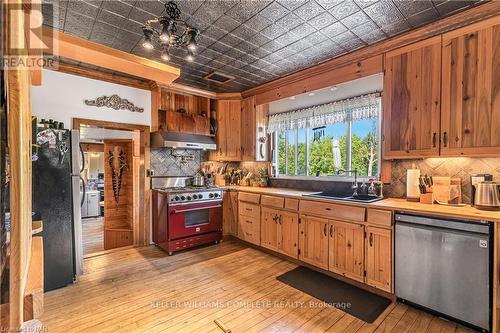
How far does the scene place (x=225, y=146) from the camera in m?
4.42

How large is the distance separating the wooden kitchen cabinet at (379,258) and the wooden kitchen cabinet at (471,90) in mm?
1001

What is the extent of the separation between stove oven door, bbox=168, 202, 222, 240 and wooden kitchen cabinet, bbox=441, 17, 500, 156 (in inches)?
122

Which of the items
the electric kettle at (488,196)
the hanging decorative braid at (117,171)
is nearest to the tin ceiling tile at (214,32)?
the electric kettle at (488,196)

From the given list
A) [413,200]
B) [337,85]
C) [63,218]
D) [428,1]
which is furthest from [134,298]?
[428,1]

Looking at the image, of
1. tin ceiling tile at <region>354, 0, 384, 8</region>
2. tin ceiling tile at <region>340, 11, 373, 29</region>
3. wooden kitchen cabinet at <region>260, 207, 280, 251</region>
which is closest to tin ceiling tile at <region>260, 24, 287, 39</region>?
tin ceiling tile at <region>340, 11, 373, 29</region>

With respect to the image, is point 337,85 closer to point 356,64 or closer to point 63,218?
point 356,64

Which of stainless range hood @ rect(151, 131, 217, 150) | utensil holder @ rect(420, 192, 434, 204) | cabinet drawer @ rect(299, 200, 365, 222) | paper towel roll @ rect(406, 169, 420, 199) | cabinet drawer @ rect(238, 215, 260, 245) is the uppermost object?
stainless range hood @ rect(151, 131, 217, 150)

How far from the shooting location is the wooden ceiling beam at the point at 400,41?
79.3 inches

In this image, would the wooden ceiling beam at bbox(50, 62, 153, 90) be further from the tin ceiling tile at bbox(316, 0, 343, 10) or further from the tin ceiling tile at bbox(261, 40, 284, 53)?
the tin ceiling tile at bbox(316, 0, 343, 10)

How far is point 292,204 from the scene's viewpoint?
3.13m

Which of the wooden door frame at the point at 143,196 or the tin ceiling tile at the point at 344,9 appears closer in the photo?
the tin ceiling tile at the point at 344,9

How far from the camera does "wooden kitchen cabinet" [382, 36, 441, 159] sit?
2312 mm

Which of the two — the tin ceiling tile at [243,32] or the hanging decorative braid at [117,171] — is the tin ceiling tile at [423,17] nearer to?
the tin ceiling tile at [243,32]

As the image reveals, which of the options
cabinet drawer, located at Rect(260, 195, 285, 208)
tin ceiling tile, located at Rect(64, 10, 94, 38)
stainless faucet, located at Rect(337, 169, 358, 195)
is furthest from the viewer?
cabinet drawer, located at Rect(260, 195, 285, 208)
